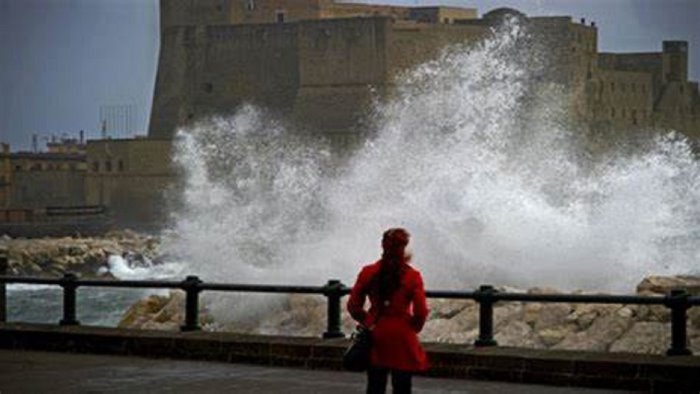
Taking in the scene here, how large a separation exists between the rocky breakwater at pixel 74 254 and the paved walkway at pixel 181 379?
3289 centimetres

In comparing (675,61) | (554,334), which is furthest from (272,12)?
(554,334)

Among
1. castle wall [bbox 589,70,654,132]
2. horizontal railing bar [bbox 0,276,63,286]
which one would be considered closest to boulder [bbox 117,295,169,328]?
horizontal railing bar [bbox 0,276,63,286]

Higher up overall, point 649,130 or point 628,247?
point 649,130

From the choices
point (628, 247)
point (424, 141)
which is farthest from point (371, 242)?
point (424, 141)

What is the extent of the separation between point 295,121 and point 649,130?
569 inches

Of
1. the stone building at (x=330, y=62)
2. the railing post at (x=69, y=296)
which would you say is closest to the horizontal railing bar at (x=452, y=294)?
the railing post at (x=69, y=296)

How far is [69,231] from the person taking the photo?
180 feet

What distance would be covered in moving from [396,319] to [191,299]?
11.8 ft

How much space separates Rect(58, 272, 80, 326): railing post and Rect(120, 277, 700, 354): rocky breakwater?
4808 millimetres

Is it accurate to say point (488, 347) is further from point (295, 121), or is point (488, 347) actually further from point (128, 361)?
point (295, 121)

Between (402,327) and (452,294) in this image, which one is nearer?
(402,327)

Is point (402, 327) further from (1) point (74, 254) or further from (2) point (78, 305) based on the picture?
(1) point (74, 254)

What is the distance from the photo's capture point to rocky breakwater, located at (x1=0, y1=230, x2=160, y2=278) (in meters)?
44.9

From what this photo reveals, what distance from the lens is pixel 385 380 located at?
6.91m
